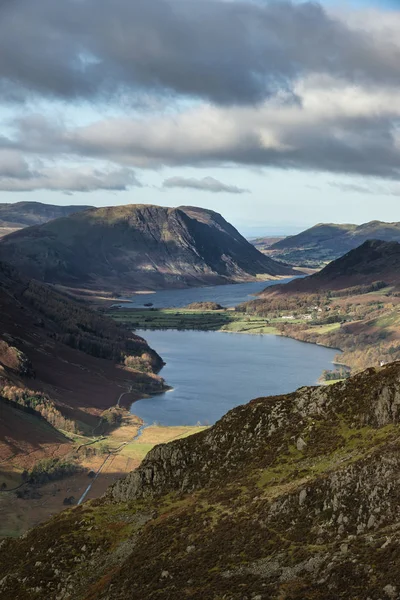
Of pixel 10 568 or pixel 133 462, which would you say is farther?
pixel 133 462

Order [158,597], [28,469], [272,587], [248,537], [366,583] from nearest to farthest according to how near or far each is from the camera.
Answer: [366,583], [272,587], [158,597], [248,537], [28,469]

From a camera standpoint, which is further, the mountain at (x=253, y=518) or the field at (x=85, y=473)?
the field at (x=85, y=473)

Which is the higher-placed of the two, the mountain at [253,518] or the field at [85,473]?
the mountain at [253,518]

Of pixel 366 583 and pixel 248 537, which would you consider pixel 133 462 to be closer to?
pixel 248 537

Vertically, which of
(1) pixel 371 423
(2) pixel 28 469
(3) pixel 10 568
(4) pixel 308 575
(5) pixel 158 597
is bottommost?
(2) pixel 28 469

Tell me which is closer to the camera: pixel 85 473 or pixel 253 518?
pixel 253 518

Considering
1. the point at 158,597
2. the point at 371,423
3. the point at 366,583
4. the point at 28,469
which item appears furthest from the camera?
the point at 28,469

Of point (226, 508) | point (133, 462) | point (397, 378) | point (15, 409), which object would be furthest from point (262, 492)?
point (15, 409)

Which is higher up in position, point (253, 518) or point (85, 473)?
point (253, 518)
